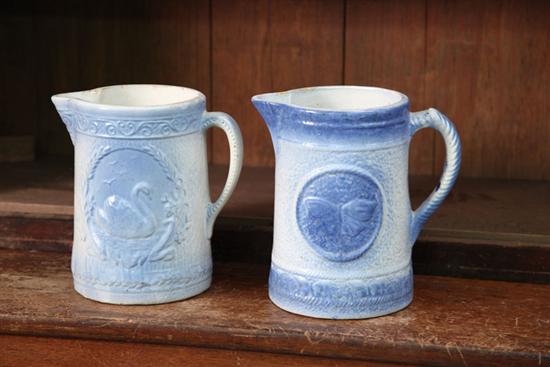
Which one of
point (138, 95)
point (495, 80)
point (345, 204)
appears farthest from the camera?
point (495, 80)

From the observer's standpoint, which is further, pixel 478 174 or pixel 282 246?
Result: pixel 478 174

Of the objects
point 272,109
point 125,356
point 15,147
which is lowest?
point 125,356

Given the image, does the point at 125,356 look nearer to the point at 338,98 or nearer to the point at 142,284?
the point at 142,284

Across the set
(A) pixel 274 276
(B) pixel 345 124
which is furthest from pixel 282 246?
(B) pixel 345 124

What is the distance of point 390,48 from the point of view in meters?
1.42

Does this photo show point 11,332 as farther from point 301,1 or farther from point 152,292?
point 301,1

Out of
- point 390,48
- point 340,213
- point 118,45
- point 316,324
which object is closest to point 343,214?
point 340,213

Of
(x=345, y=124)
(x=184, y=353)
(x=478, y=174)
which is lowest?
(x=184, y=353)

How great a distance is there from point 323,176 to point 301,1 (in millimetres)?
459

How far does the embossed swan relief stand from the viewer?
1056 millimetres

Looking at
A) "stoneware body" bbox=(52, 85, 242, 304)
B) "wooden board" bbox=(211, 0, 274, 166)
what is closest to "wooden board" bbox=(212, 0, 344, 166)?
"wooden board" bbox=(211, 0, 274, 166)

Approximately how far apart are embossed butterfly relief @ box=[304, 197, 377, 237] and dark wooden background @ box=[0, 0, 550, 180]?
1.39 ft

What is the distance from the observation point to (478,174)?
1439 mm

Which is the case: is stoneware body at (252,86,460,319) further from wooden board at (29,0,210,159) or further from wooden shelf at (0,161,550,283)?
wooden board at (29,0,210,159)
